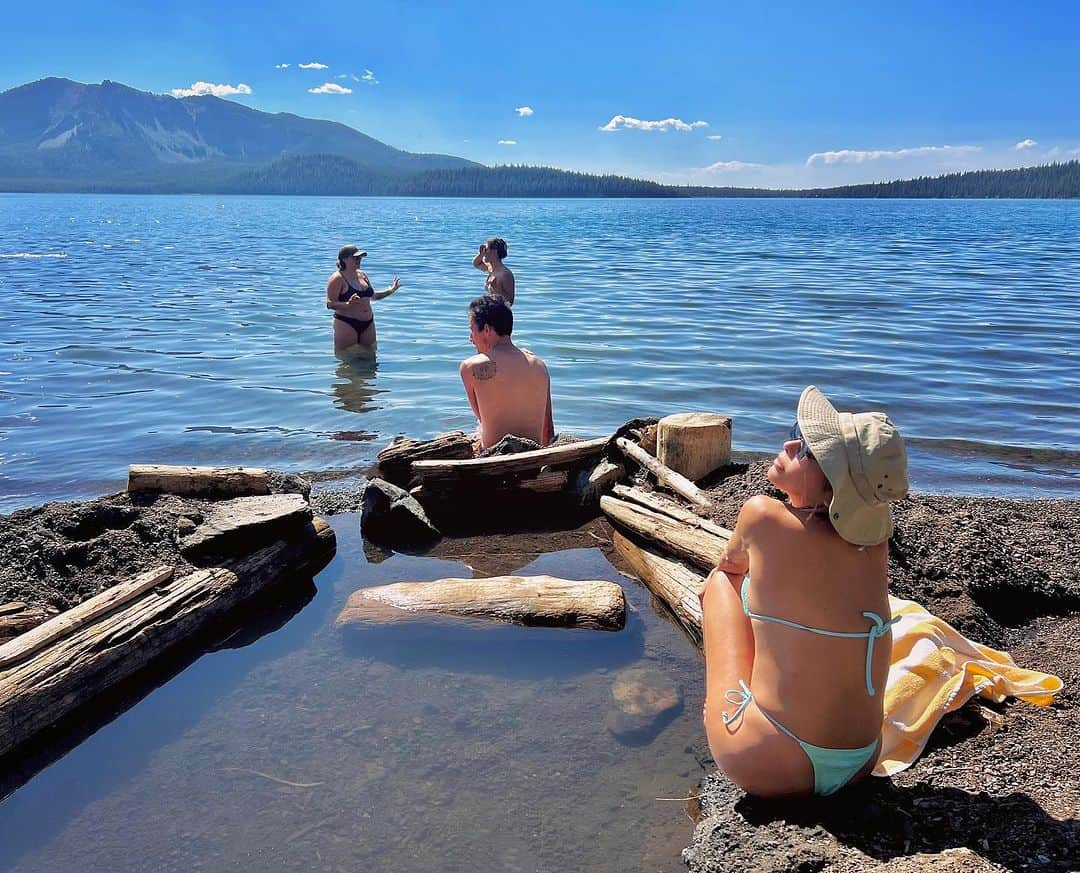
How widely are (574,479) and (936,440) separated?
196 inches

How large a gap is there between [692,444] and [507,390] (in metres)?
1.51

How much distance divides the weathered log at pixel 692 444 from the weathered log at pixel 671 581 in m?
1.10

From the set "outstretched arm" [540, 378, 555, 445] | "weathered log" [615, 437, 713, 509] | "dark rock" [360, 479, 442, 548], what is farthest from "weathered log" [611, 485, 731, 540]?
"dark rock" [360, 479, 442, 548]

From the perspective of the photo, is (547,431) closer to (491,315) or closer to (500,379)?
(500,379)

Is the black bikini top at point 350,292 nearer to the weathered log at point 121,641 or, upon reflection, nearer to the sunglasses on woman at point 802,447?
the weathered log at point 121,641

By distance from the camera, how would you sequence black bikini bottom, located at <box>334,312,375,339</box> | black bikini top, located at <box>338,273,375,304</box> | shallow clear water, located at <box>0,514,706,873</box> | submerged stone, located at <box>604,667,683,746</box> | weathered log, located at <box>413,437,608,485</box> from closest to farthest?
shallow clear water, located at <box>0,514,706,873</box> → submerged stone, located at <box>604,667,683,746</box> → weathered log, located at <box>413,437,608,485</box> → black bikini top, located at <box>338,273,375,304</box> → black bikini bottom, located at <box>334,312,375,339</box>

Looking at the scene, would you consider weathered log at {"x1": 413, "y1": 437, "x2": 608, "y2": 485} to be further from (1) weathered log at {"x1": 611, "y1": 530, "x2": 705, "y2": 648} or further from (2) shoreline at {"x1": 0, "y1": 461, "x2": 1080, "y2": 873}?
(1) weathered log at {"x1": 611, "y1": 530, "x2": 705, "y2": 648}

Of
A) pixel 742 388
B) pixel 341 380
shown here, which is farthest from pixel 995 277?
pixel 341 380

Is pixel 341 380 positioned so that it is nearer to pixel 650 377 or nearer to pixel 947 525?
pixel 650 377

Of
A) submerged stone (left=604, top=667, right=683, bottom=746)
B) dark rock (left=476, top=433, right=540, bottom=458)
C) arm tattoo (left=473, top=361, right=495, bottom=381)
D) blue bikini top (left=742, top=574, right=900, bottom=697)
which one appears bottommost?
submerged stone (left=604, top=667, right=683, bottom=746)

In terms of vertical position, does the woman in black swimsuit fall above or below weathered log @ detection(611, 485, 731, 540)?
above

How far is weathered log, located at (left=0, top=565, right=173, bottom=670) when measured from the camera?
3.76 m

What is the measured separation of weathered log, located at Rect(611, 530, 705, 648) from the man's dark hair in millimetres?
1980

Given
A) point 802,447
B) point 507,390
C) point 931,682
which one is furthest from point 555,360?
point 802,447
